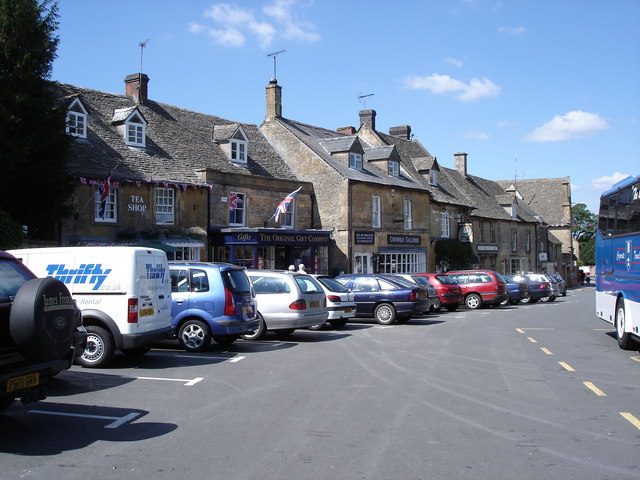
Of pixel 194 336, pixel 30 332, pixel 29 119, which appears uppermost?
pixel 29 119

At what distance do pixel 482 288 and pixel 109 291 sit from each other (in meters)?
21.0

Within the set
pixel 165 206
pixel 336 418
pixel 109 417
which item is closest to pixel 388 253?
pixel 165 206

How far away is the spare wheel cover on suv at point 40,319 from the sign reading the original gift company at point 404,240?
29.7m

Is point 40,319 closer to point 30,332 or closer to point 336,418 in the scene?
point 30,332

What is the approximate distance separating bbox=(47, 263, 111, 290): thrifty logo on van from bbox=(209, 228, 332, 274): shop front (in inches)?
592

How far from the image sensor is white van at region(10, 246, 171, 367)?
1034 cm

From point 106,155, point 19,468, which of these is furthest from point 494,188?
point 19,468

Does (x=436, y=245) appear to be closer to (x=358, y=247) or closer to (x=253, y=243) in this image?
(x=358, y=247)

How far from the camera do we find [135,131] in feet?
83.8

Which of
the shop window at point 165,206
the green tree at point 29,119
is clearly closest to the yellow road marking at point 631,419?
the green tree at point 29,119

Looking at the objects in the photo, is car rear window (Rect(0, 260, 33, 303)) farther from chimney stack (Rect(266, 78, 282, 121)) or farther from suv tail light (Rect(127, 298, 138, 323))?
chimney stack (Rect(266, 78, 282, 121))

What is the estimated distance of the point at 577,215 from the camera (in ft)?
326

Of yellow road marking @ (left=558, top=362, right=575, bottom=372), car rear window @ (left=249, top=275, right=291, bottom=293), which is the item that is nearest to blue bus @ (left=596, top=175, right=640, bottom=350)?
yellow road marking @ (left=558, top=362, right=575, bottom=372)

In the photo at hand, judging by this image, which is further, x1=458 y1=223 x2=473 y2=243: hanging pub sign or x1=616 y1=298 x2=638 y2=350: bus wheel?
x1=458 y1=223 x2=473 y2=243: hanging pub sign
